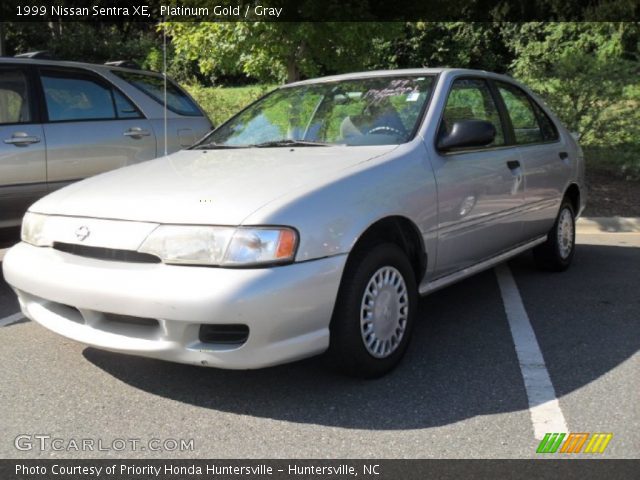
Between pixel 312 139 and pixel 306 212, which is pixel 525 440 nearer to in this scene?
pixel 306 212

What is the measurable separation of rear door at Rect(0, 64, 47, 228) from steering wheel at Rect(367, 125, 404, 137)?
2651mm

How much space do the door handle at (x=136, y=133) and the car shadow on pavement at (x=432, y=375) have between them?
236cm

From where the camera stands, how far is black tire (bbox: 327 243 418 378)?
324 centimetres

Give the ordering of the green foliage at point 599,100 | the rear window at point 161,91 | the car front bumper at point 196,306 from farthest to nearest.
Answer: the green foliage at point 599,100
the rear window at point 161,91
the car front bumper at point 196,306

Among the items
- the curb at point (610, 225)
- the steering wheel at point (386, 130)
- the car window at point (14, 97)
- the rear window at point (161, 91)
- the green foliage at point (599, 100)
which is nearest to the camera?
the steering wheel at point (386, 130)

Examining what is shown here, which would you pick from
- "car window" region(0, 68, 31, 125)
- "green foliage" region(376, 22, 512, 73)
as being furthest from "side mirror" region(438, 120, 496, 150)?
"green foliage" region(376, 22, 512, 73)

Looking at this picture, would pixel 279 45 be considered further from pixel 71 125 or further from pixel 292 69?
pixel 71 125

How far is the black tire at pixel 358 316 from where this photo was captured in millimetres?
3242

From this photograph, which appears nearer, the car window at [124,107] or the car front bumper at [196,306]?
the car front bumper at [196,306]

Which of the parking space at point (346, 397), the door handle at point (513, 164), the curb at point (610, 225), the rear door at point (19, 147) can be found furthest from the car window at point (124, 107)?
the curb at point (610, 225)

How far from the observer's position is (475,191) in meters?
4.21

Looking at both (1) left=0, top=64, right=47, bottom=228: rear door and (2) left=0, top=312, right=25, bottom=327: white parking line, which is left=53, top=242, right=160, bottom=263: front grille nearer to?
(2) left=0, top=312, right=25, bottom=327: white parking line

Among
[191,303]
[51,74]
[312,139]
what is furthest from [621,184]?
[191,303]
